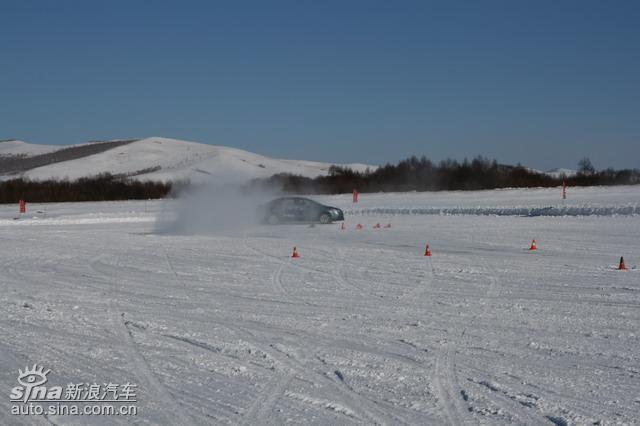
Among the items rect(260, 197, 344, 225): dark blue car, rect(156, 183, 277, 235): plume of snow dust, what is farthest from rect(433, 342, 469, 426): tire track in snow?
rect(260, 197, 344, 225): dark blue car

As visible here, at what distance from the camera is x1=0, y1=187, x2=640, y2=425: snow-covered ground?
6246 mm

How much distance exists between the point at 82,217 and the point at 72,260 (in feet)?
86.7

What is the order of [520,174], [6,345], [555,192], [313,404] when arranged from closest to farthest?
[313,404], [6,345], [555,192], [520,174]

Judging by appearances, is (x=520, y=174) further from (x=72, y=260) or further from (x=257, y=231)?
(x=72, y=260)

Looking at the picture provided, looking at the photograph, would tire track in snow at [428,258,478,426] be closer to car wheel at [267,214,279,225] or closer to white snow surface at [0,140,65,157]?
car wheel at [267,214,279,225]

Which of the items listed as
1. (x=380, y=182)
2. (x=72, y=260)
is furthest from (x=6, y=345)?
(x=380, y=182)

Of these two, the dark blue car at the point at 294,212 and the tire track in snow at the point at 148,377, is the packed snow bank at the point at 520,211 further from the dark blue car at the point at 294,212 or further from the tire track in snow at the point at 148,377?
the tire track in snow at the point at 148,377

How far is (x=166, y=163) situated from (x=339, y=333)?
138 meters

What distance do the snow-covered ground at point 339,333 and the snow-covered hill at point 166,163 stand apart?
98.4 meters

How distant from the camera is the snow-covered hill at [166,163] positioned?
125750mm

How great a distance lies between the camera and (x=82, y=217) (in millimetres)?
44188

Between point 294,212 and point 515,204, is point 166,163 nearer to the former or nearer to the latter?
point 515,204

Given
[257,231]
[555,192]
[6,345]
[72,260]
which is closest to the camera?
[6,345]

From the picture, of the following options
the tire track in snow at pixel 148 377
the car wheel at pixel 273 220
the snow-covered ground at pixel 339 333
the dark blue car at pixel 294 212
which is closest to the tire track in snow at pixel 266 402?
the snow-covered ground at pixel 339 333
